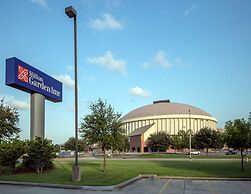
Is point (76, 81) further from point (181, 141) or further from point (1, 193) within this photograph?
point (181, 141)

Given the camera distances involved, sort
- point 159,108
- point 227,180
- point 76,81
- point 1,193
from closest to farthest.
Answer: point 1,193 < point 76,81 < point 227,180 < point 159,108

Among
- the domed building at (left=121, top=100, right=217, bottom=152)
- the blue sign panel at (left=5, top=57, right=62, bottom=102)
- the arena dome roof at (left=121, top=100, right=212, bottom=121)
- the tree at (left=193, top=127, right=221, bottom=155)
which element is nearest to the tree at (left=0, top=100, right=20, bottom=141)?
the blue sign panel at (left=5, top=57, right=62, bottom=102)

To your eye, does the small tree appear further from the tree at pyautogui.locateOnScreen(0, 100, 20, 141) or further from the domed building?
the domed building

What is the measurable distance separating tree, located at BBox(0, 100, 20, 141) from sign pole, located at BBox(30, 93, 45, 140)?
57.8ft

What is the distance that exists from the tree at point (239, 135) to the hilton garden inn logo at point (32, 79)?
611 inches

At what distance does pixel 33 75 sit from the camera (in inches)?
1053

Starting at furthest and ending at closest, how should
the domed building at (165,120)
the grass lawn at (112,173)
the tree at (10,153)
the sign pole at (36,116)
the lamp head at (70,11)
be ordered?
the domed building at (165,120) → the sign pole at (36,116) → the tree at (10,153) → the grass lawn at (112,173) → the lamp head at (70,11)

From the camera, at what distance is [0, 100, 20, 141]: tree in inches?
1722

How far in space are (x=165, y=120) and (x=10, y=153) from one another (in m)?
148

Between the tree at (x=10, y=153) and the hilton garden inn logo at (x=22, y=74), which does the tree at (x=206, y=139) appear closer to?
the hilton garden inn logo at (x=22, y=74)

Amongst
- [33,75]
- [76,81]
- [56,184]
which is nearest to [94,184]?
[56,184]

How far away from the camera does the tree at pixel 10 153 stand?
22.8 m

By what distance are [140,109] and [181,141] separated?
8401cm

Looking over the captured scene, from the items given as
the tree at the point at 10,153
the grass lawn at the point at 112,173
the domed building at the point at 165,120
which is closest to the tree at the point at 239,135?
the grass lawn at the point at 112,173
